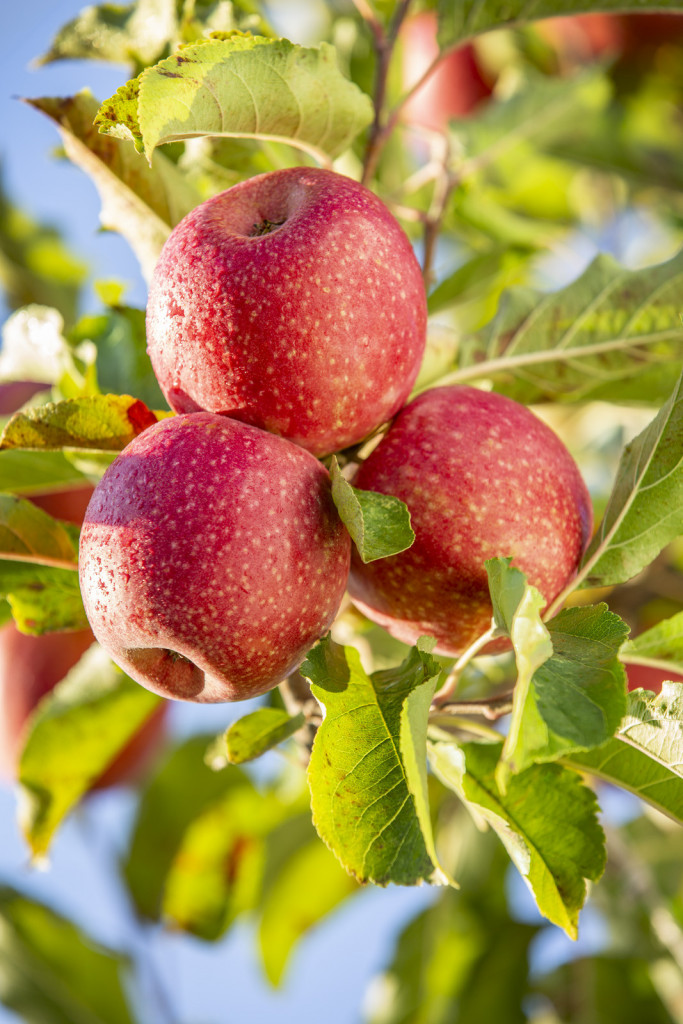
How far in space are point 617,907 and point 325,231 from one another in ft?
6.88

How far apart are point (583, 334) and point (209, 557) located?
0.68 meters

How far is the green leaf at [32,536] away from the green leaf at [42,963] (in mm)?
1372

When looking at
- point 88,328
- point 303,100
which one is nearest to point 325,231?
point 303,100

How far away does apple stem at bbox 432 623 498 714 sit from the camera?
3.01ft

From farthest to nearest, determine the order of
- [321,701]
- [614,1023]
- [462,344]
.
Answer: [614,1023], [462,344], [321,701]

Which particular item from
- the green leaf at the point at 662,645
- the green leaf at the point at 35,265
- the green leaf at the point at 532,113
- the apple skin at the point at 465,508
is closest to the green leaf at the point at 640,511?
the apple skin at the point at 465,508

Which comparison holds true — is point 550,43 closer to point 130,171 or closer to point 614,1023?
point 130,171

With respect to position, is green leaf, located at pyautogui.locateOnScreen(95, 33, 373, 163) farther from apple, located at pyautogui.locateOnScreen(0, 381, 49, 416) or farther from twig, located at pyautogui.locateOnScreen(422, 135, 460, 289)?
apple, located at pyautogui.locateOnScreen(0, 381, 49, 416)

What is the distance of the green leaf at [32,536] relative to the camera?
3.56 feet

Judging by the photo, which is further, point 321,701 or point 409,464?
point 409,464

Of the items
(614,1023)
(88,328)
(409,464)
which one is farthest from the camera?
(614,1023)

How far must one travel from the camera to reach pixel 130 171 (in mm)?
1133

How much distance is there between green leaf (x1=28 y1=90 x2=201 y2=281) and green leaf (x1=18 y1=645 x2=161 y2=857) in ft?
2.41

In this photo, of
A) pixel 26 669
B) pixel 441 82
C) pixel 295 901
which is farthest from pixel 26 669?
pixel 441 82
